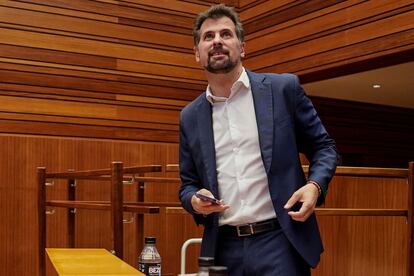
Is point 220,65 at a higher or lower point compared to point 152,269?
higher

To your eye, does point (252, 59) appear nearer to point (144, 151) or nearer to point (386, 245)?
point (144, 151)

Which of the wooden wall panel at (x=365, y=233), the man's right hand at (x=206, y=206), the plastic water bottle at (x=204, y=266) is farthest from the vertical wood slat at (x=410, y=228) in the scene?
the plastic water bottle at (x=204, y=266)

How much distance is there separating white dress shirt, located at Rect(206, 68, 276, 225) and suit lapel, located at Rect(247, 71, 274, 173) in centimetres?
1

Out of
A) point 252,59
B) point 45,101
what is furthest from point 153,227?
point 252,59

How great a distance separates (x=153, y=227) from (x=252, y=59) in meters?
1.18

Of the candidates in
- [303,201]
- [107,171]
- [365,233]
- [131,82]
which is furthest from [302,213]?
[131,82]

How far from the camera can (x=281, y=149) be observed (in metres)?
0.95

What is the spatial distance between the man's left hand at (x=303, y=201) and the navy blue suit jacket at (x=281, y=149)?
5 cm

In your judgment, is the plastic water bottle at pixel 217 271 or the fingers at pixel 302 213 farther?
the fingers at pixel 302 213

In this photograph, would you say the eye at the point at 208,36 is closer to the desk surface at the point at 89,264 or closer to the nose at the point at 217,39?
the nose at the point at 217,39

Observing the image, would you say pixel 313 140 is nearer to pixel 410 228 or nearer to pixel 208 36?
pixel 208 36

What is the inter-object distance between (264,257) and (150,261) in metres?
0.65

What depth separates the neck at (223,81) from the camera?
99cm

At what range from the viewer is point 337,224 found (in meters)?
2.76
